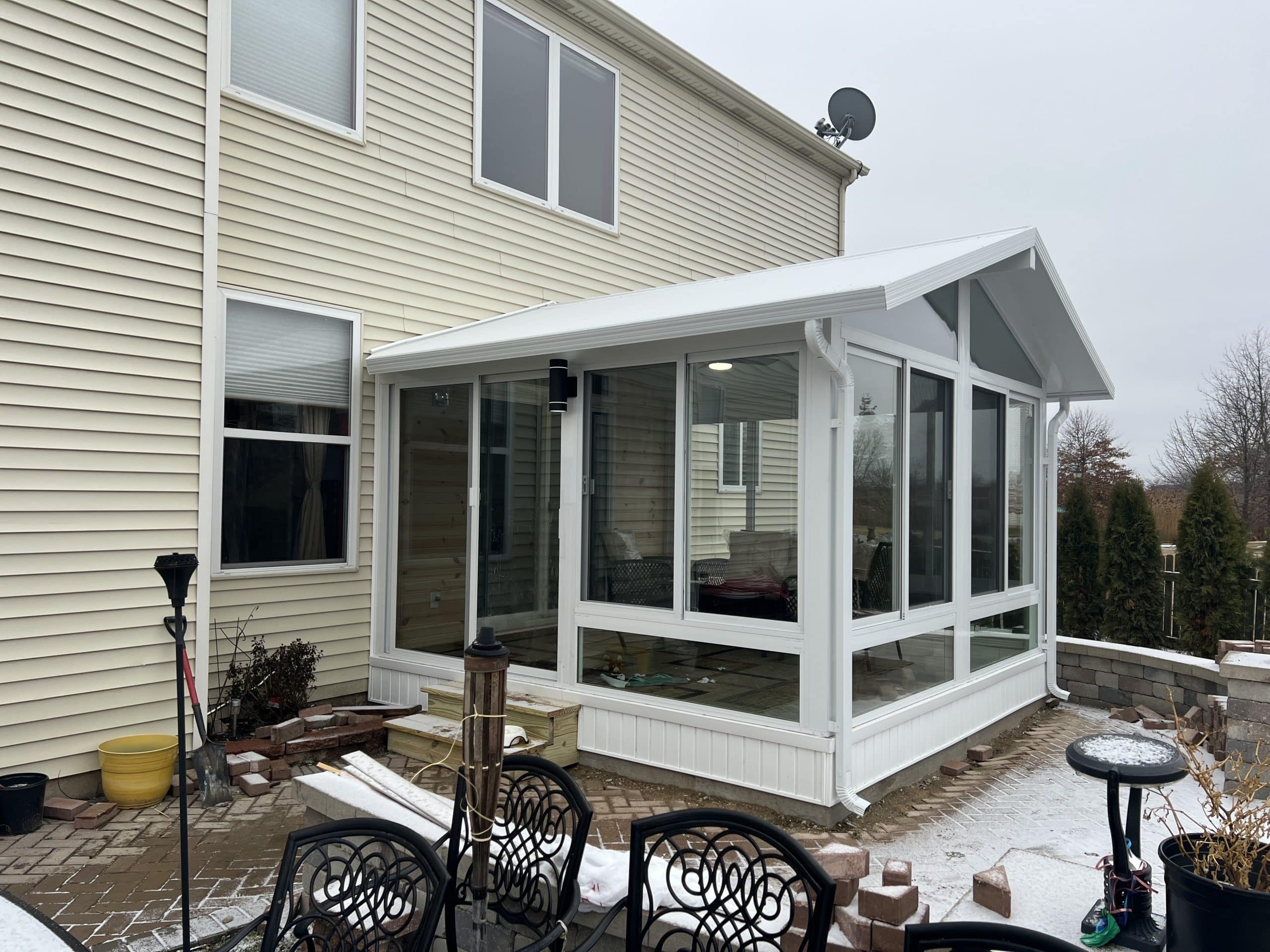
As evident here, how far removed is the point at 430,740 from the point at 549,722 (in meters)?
0.76

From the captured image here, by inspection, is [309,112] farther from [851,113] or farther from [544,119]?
[851,113]

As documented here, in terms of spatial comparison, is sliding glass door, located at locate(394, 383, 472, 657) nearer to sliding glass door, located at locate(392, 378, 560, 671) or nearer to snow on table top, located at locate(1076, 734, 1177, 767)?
sliding glass door, located at locate(392, 378, 560, 671)

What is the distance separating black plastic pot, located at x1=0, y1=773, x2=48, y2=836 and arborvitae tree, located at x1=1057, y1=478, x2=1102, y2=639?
7.95m

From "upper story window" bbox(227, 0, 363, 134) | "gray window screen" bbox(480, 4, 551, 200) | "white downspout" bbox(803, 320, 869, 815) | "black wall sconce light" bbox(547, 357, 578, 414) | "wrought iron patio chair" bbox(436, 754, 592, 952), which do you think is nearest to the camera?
"wrought iron patio chair" bbox(436, 754, 592, 952)

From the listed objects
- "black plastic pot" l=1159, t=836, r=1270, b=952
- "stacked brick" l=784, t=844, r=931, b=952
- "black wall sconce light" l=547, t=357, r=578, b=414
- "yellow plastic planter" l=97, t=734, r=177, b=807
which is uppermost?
"black wall sconce light" l=547, t=357, r=578, b=414

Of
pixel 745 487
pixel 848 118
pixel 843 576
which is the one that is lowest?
pixel 843 576

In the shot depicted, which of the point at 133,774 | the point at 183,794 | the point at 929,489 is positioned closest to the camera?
the point at 183,794

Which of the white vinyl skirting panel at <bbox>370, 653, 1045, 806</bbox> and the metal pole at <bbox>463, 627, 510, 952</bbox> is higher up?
the metal pole at <bbox>463, 627, 510, 952</bbox>

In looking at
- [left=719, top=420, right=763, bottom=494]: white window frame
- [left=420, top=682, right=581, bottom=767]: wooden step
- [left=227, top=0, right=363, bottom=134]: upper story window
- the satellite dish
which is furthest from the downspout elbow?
the satellite dish

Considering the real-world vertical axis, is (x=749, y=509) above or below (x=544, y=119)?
below

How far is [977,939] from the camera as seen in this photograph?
157 cm

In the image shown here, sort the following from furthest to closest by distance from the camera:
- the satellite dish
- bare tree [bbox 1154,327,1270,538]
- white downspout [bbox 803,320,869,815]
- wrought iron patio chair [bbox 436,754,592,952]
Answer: bare tree [bbox 1154,327,1270,538]
the satellite dish
white downspout [bbox 803,320,869,815]
wrought iron patio chair [bbox 436,754,592,952]

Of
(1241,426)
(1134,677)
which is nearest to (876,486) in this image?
(1134,677)

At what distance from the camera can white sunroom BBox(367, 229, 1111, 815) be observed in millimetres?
4418
